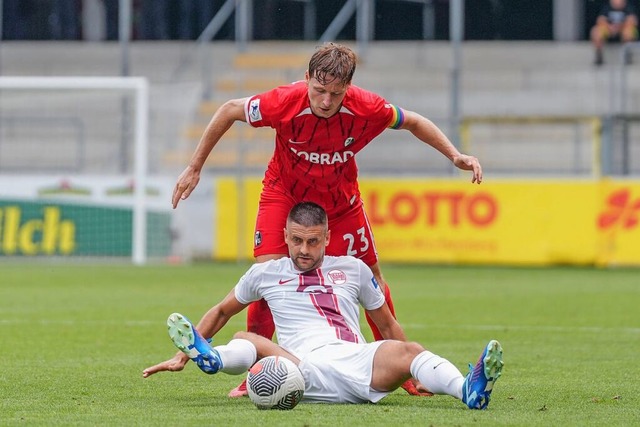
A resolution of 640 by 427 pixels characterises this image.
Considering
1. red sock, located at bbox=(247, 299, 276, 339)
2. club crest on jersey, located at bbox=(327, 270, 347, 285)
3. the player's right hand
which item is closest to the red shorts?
red sock, located at bbox=(247, 299, 276, 339)

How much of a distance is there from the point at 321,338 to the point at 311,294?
301 mm

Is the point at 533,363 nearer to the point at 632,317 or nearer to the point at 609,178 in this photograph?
the point at 632,317

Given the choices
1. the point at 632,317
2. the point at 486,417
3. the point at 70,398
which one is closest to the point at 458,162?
the point at 486,417

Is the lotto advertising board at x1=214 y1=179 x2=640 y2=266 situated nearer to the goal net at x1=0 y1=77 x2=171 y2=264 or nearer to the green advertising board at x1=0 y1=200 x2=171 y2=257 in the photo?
the goal net at x1=0 y1=77 x2=171 y2=264

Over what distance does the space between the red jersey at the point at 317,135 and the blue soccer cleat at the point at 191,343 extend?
54.1 inches

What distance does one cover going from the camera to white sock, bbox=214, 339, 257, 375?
Answer: 6660 mm

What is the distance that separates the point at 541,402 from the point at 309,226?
1439 millimetres

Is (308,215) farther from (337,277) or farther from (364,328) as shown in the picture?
(364,328)

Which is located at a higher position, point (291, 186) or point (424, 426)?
point (291, 186)

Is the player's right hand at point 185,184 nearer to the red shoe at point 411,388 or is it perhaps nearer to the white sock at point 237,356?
the white sock at point 237,356

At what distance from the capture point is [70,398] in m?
6.75

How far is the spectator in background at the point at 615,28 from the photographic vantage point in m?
25.9

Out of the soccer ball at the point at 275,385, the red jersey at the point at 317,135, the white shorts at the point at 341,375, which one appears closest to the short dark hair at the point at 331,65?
the red jersey at the point at 317,135

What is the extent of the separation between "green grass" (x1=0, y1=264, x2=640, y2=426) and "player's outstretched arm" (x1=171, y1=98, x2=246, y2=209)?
3.49ft
